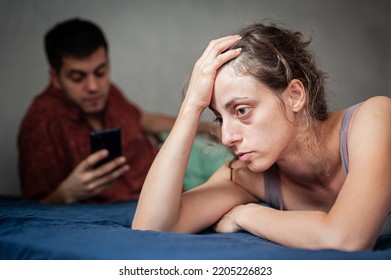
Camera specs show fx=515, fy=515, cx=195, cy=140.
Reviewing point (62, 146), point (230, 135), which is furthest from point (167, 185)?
point (62, 146)

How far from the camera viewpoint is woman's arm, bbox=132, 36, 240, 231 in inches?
46.1

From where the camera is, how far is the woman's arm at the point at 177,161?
1172 millimetres

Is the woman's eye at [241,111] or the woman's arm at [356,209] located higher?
the woman's eye at [241,111]

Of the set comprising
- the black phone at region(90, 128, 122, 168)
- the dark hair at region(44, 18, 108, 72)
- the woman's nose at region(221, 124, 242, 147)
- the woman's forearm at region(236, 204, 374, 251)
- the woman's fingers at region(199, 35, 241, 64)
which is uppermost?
the woman's fingers at region(199, 35, 241, 64)

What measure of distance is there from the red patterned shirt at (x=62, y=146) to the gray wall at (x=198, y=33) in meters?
0.62

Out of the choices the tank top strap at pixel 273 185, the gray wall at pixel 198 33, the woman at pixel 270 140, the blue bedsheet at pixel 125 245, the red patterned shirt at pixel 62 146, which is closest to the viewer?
the blue bedsheet at pixel 125 245

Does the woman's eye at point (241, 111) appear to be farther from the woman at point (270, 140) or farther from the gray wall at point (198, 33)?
the gray wall at point (198, 33)

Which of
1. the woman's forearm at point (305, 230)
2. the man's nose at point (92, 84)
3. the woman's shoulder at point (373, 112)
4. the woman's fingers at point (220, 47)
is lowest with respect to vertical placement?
the woman's forearm at point (305, 230)

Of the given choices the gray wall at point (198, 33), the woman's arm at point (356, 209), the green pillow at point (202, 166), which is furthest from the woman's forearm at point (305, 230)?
the gray wall at point (198, 33)

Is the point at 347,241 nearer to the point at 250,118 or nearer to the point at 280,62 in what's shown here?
the point at 250,118

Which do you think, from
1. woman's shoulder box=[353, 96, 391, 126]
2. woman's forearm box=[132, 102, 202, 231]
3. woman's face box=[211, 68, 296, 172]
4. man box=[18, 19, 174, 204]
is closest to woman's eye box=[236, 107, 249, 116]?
woman's face box=[211, 68, 296, 172]

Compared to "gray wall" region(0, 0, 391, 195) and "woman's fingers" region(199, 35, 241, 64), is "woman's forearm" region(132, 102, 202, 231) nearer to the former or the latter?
"woman's fingers" region(199, 35, 241, 64)
